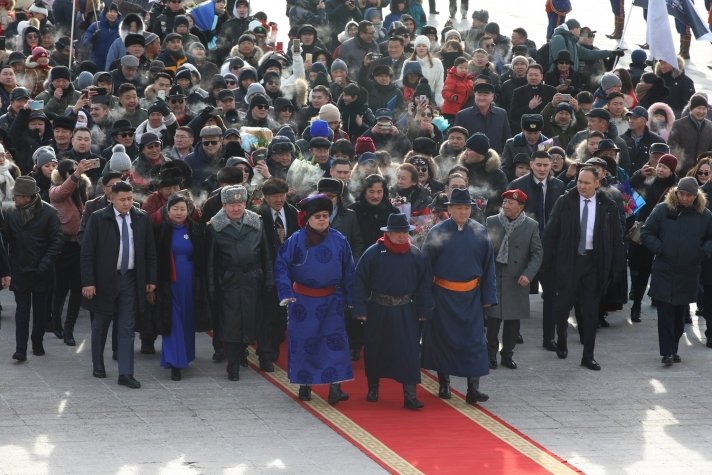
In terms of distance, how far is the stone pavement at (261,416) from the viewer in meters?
11.6

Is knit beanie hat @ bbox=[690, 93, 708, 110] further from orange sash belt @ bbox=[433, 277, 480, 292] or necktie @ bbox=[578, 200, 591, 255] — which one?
orange sash belt @ bbox=[433, 277, 480, 292]

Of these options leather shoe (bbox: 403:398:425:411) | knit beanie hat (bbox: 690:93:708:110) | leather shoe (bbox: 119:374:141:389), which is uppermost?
knit beanie hat (bbox: 690:93:708:110)

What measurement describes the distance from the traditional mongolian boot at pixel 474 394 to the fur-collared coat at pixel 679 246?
2.26 m

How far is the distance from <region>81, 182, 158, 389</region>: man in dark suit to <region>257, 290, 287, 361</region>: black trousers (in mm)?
1057

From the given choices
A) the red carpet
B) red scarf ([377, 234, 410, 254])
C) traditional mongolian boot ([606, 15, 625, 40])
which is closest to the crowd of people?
red scarf ([377, 234, 410, 254])

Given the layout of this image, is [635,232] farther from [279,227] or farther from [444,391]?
[279,227]

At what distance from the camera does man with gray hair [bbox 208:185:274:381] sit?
13.6m

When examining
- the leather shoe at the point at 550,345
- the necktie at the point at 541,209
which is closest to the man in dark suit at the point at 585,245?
the leather shoe at the point at 550,345

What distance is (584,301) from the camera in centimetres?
1457

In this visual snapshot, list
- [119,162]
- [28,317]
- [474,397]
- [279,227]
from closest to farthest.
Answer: [474,397] < [28,317] < [279,227] < [119,162]

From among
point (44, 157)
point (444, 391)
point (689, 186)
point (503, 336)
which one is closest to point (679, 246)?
point (689, 186)

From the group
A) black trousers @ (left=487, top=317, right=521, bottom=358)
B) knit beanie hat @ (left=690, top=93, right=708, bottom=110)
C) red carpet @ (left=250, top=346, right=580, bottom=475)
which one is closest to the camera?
red carpet @ (left=250, top=346, right=580, bottom=475)

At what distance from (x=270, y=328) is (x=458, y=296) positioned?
5.95 ft

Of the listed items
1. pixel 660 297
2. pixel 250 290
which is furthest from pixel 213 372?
pixel 660 297
